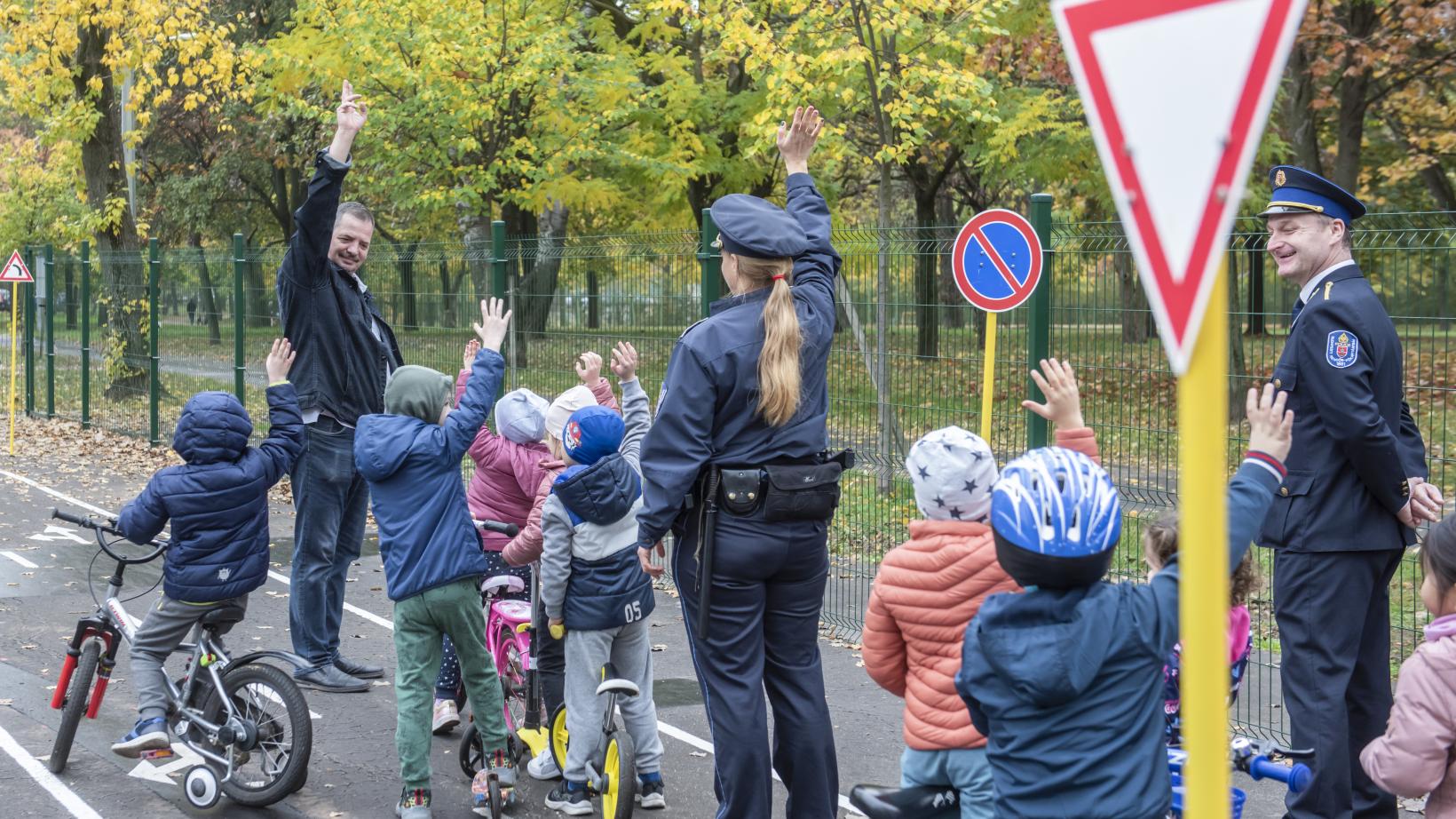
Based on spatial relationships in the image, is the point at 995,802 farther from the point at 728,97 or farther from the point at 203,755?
the point at 728,97

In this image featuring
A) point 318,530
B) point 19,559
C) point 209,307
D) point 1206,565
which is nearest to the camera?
point 1206,565

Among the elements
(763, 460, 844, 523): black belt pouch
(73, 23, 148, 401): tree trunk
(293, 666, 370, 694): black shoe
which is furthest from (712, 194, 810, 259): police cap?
(73, 23, 148, 401): tree trunk

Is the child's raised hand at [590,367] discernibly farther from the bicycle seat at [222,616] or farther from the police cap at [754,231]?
the bicycle seat at [222,616]

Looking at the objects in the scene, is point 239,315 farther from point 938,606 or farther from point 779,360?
point 938,606

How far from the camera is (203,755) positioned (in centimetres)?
555

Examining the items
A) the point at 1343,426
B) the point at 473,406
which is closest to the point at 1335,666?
the point at 1343,426

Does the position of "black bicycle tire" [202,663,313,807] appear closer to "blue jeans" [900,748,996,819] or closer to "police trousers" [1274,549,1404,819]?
"blue jeans" [900,748,996,819]

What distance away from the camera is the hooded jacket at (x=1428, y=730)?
3639mm

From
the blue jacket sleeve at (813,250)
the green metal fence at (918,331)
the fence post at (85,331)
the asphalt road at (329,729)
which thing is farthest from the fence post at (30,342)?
the blue jacket sleeve at (813,250)

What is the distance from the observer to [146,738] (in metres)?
5.57

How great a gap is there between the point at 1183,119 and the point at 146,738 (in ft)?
16.0

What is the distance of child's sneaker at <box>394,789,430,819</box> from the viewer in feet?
17.1

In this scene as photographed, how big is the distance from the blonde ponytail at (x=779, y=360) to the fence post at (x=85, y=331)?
16545 mm

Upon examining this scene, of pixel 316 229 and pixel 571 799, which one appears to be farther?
pixel 316 229
